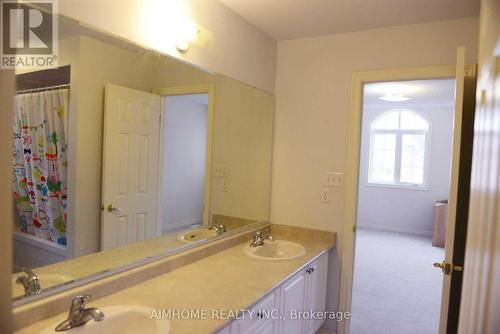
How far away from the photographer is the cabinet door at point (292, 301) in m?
1.91

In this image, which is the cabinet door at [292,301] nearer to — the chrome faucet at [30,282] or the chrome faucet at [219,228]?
the chrome faucet at [219,228]

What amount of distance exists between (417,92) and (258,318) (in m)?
4.41

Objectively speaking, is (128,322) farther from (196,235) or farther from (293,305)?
(293,305)

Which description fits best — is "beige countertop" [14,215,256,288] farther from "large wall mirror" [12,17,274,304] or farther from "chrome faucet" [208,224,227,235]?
"chrome faucet" [208,224,227,235]

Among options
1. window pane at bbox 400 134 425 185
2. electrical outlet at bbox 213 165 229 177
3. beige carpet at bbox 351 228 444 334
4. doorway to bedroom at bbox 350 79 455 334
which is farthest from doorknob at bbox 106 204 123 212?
window pane at bbox 400 134 425 185

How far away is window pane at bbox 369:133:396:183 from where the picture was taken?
6738mm

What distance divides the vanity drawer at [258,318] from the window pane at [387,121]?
19.0 feet

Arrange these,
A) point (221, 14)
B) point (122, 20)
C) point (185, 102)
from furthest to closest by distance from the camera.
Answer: point (221, 14) < point (185, 102) < point (122, 20)

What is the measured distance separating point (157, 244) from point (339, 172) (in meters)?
1.49

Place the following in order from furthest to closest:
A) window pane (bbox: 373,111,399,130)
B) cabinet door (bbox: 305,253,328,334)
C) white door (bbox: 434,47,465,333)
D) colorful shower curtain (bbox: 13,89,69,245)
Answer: window pane (bbox: 373,111,399,130) < cabinet door (bbox: 305,253,328,334) < white door (bbox: 434,47,465,333) < colorful shower curtain (bbox: 13,89,69,245)

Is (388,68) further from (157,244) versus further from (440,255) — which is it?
(440,255)

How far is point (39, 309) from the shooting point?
1218mm

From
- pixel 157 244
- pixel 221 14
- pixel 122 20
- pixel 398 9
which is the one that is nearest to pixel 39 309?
pixel 157 244

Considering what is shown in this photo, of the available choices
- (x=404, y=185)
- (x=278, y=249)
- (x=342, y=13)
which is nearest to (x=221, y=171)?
(x=278, y=249)
